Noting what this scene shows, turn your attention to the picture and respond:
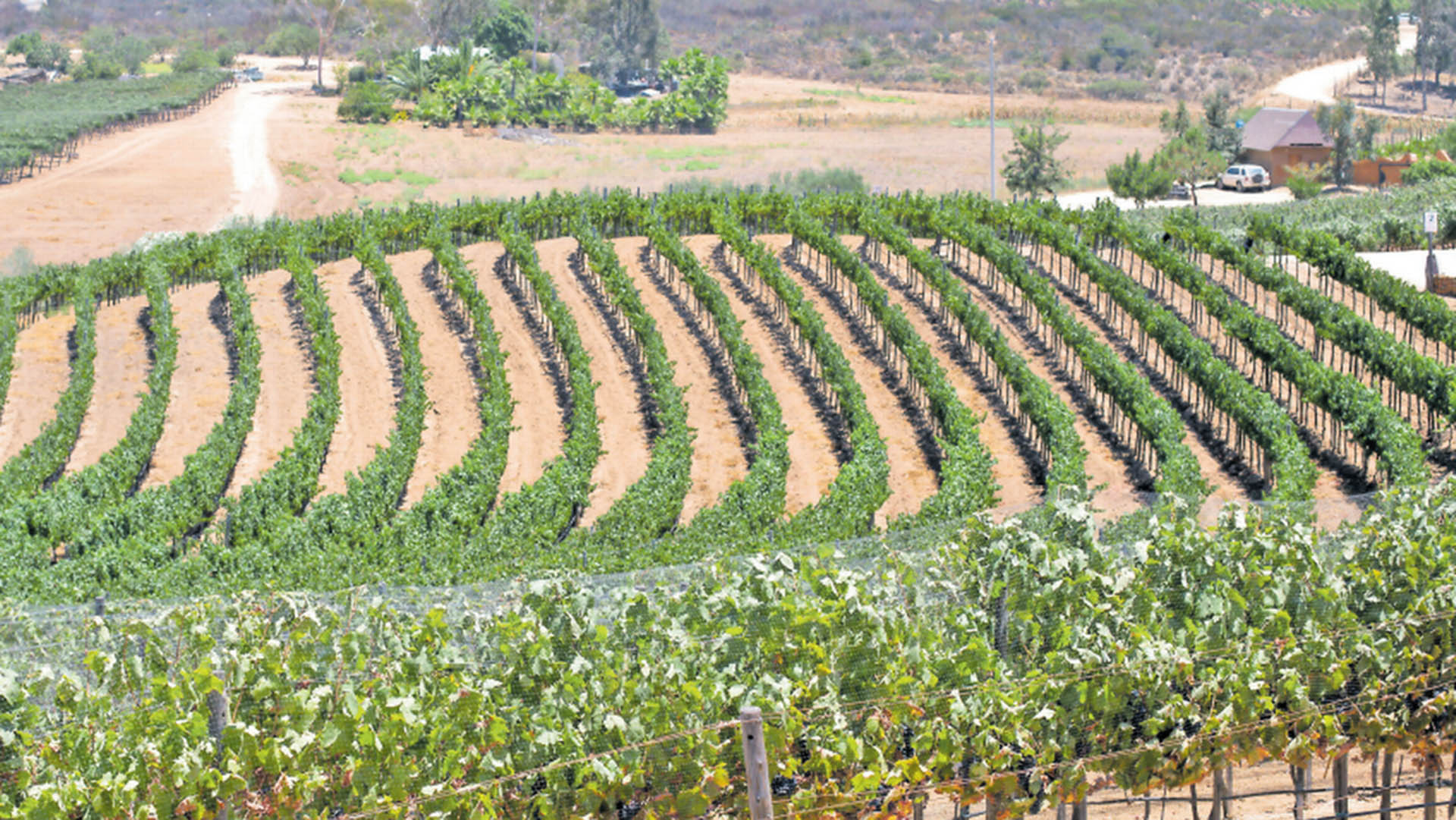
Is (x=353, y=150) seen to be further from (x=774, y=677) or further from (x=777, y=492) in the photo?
(x=774, y=677)

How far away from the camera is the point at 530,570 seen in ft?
61.9

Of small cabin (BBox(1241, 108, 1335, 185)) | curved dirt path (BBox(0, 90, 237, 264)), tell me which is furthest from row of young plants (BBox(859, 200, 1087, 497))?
small cabin (BBox(1241, 108, 1335, 185))

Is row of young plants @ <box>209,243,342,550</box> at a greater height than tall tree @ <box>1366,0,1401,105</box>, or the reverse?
tall tree @ <box>1366,0,1401,105</box>

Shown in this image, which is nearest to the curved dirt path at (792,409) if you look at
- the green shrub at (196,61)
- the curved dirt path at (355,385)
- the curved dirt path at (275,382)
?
the curved dirt path at (355,385)

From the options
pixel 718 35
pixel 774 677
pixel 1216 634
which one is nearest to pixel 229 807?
pixel 774 677

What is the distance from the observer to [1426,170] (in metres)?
63.7

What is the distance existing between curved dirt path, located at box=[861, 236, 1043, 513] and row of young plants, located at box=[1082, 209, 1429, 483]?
18.5 feet

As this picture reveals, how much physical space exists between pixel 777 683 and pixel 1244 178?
63.3 m

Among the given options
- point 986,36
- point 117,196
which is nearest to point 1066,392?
point 117,196

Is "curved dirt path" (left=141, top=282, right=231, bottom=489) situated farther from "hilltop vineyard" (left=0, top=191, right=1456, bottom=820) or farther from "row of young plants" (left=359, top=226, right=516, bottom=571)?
"row of young plants" (left=359, top=226, right=516, bottom=571)

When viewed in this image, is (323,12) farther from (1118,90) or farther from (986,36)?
(1118,90)

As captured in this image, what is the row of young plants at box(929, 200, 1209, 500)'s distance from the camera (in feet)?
85.5

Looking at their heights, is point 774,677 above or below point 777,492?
above

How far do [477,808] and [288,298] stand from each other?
1341 inches
